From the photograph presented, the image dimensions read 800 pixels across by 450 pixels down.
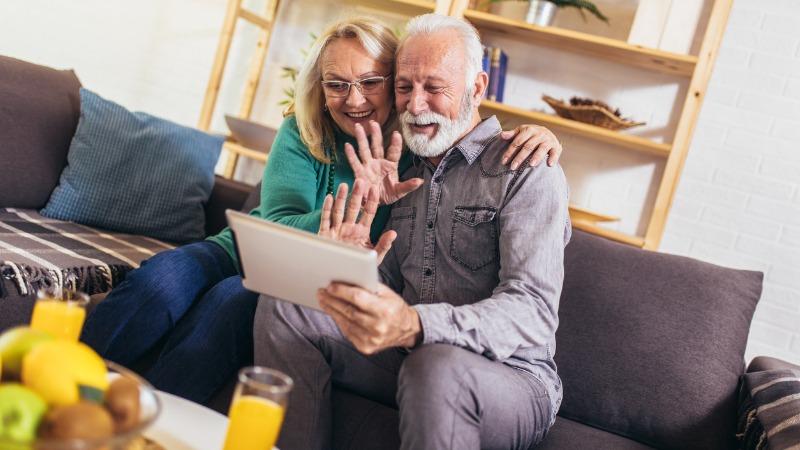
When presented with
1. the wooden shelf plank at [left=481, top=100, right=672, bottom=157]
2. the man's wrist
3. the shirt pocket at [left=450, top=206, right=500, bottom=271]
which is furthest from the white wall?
the man's wrist

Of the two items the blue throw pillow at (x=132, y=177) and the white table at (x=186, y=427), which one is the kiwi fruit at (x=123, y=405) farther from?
the blue throw pillow at (x=132, y=177)

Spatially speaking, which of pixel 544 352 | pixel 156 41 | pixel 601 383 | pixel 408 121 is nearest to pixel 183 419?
pixel 544 352

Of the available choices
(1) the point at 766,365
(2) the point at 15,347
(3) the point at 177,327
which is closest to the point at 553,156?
(1) the point at 766,365

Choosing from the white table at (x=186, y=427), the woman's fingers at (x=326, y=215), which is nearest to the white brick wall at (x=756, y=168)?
the woman's fingers at (x=326, y=215)

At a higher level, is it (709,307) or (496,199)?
(496,199)

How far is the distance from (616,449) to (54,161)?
1.78 meters

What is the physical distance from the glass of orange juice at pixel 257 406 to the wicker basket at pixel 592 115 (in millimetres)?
2189

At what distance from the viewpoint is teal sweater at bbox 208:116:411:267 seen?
190 centimetres

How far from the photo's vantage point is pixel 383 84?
75.1 inches

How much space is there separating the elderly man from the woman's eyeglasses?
0.29 feet

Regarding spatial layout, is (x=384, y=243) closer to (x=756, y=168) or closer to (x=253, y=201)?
(x=253, y=201)

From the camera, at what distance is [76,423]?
701mm

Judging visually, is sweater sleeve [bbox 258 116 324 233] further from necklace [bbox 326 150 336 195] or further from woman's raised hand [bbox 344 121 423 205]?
woman's raised hand [bbox 344 121 423 205]

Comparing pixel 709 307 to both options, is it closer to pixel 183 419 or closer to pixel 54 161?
pixel 183 419
